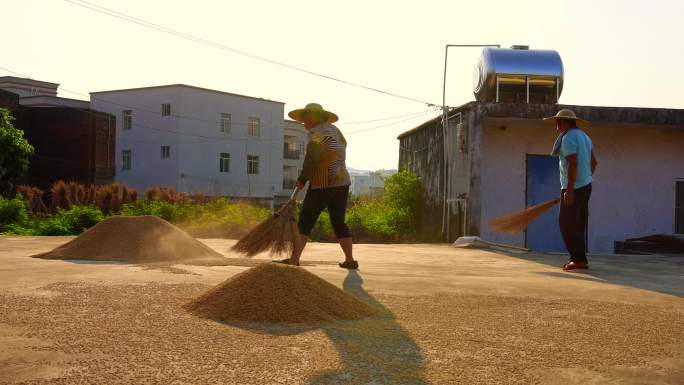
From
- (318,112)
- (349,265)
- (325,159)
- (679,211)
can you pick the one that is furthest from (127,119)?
(349,265)

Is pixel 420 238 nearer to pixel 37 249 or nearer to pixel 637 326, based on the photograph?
pixel 37 249

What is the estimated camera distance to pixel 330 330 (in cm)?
339

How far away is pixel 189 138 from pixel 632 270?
111 ft

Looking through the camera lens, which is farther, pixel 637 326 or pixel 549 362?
pixel 637 326

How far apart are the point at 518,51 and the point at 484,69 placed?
34.9 inches

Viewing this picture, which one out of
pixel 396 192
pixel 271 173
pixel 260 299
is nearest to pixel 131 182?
pixel 271 173

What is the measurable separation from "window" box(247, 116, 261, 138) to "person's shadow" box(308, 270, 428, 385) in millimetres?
38693

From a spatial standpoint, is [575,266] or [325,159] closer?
[325,159]

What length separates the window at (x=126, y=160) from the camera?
39.8 m

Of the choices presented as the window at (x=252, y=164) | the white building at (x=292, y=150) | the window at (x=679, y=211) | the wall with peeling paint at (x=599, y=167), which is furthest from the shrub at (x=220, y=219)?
the white building at (x=292, y=150)

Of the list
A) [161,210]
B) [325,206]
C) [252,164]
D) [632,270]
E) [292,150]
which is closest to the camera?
[325,206]

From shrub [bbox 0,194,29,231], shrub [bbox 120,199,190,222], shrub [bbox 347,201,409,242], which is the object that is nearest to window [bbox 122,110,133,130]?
shrub [bbox 120,199,190,222]

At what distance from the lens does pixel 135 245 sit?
7.00m

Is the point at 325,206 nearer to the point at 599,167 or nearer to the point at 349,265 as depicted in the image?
the point at 349,265
